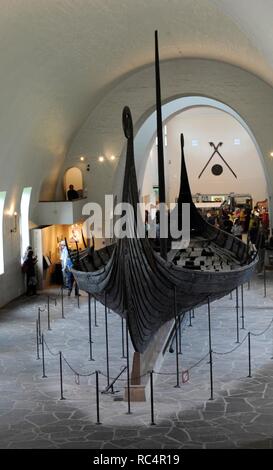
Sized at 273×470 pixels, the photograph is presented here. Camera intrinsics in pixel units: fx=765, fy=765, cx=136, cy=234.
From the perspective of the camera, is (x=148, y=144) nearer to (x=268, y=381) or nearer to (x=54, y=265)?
(x=54, y=265)

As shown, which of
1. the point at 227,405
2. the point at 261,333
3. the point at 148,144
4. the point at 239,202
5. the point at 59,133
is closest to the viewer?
the point at 227,405

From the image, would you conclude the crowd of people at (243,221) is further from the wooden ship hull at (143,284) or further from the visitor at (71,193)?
the wooden ship hull at (143,284)

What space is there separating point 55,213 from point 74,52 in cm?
554

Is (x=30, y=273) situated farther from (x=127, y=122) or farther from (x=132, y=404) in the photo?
(x=132, y=404)

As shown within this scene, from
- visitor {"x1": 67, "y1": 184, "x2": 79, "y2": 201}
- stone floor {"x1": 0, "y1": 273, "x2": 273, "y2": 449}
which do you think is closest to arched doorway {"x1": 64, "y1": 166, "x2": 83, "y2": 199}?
visitor {"x1": 67, "y1": 184, "x2": 79, "y2": 201}

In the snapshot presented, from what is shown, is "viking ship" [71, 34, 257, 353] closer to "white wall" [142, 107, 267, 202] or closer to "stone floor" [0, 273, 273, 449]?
"stone floor" [0, 273, 273, 449]

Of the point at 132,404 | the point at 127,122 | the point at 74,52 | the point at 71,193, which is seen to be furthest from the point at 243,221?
the point at 132,404

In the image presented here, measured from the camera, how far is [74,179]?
83.8ft

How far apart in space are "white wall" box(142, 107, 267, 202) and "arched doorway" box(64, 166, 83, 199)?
14.6 metres

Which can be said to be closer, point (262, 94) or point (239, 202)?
point (262, 94)

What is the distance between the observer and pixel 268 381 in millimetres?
11789
